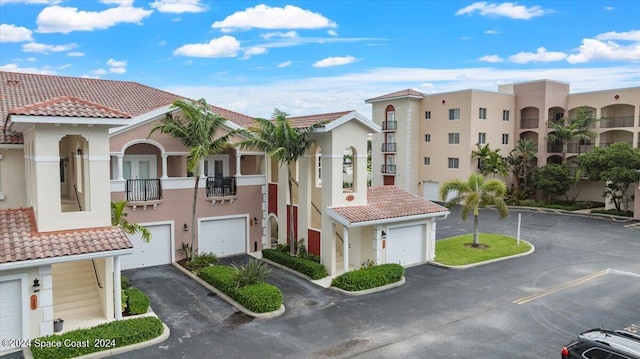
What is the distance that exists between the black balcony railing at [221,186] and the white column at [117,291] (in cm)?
944

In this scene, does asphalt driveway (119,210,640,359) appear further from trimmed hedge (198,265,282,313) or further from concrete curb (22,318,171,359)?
trimmed hedge (198,265,282,313)

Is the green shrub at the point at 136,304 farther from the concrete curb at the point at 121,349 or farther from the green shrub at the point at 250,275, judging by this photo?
the green shrub at the point at 250,275

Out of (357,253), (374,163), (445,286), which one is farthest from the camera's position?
(374,163)

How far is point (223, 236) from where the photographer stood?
24.8 m

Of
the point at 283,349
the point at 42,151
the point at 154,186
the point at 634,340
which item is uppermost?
the point at 42,151

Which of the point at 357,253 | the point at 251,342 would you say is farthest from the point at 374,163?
the point at 251,342

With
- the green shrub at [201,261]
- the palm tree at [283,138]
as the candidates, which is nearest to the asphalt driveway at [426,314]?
the green shrub at [201,261]

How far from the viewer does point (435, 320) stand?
625 inches

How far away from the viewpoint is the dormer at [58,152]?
571 inches

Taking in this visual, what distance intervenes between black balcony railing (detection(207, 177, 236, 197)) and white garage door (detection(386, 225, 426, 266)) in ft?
28.7

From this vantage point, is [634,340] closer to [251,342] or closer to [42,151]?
[251,342]

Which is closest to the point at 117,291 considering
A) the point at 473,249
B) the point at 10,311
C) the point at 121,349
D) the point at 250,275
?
the point at 121,349

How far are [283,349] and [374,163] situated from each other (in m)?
39.7

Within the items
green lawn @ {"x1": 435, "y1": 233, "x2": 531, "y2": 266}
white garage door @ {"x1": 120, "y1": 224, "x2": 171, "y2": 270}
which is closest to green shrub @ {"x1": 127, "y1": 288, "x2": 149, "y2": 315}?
white garage door @ {"x1": 120, "y1": 224, "x2": 171, "y2": 270}
